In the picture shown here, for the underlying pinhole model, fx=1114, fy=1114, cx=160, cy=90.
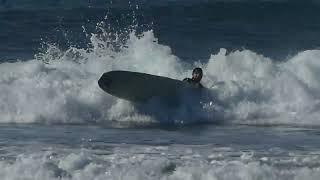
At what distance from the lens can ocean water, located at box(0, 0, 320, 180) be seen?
12.1m

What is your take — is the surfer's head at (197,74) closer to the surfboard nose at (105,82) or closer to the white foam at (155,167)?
the surfboard nose at (105,82)

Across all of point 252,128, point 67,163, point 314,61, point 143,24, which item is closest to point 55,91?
point 252,128

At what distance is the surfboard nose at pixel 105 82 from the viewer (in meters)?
16.9

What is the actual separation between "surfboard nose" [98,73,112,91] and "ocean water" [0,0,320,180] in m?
0.35

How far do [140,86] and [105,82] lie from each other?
54 cm

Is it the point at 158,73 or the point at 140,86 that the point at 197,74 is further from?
the point at 158,73

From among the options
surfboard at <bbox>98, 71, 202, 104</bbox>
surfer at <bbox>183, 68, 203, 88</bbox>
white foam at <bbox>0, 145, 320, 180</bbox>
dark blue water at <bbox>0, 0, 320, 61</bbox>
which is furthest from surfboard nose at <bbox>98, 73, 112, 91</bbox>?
dark blue water at <bbox>0, 0, 320, 61</bbox>

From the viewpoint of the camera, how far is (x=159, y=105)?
56.6 ft

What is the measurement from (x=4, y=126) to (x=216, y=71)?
4.66 meters

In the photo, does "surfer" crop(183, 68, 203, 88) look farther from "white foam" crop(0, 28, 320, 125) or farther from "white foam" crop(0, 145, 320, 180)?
"white foam" crop(0, 145, 320, 180)

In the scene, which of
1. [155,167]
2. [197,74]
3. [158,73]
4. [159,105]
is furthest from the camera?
[158,73]

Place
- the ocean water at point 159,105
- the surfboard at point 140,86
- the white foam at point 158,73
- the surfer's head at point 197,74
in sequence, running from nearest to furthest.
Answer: the ocean water at point 159,105
the surfboard at point 140,86
the white foam at point 158,73
the surfer's head at point 197,74

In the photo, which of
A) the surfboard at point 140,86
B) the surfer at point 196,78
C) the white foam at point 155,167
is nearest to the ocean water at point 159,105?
the white foam at point 155,167

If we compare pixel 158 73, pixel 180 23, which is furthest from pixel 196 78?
pixel 180 23
